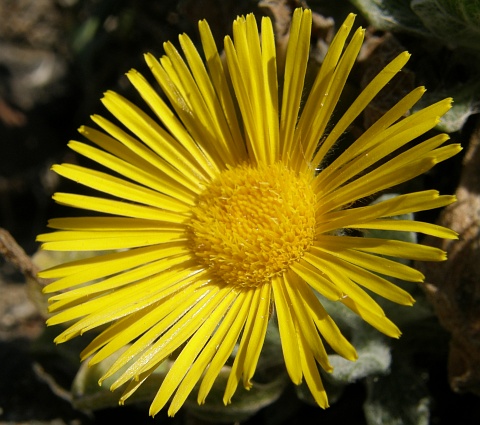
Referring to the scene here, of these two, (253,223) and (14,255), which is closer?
(253,223)

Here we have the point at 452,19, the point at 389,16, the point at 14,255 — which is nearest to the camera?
the point at 452,19

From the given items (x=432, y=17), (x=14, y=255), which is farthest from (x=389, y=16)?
(x=14, y=255)

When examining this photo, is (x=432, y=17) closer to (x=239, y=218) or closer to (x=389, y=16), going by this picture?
(x=389, y=16)

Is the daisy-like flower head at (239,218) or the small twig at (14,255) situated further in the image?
the small twig at (14,255)

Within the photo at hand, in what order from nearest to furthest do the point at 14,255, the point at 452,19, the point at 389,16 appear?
1. the point at 452,19
2. the point at 389,16
3. the point at 14,255

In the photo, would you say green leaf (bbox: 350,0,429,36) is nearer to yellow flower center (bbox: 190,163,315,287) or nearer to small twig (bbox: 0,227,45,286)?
yellow flower center (bbox: 190,163,315,287)

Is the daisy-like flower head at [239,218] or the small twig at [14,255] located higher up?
the small twig at [14,255]

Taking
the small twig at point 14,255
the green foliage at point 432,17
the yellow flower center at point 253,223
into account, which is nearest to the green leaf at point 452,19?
the green foliage at point 432,17

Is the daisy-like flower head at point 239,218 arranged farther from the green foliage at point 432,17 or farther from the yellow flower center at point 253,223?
the green foliage at point 432,17
